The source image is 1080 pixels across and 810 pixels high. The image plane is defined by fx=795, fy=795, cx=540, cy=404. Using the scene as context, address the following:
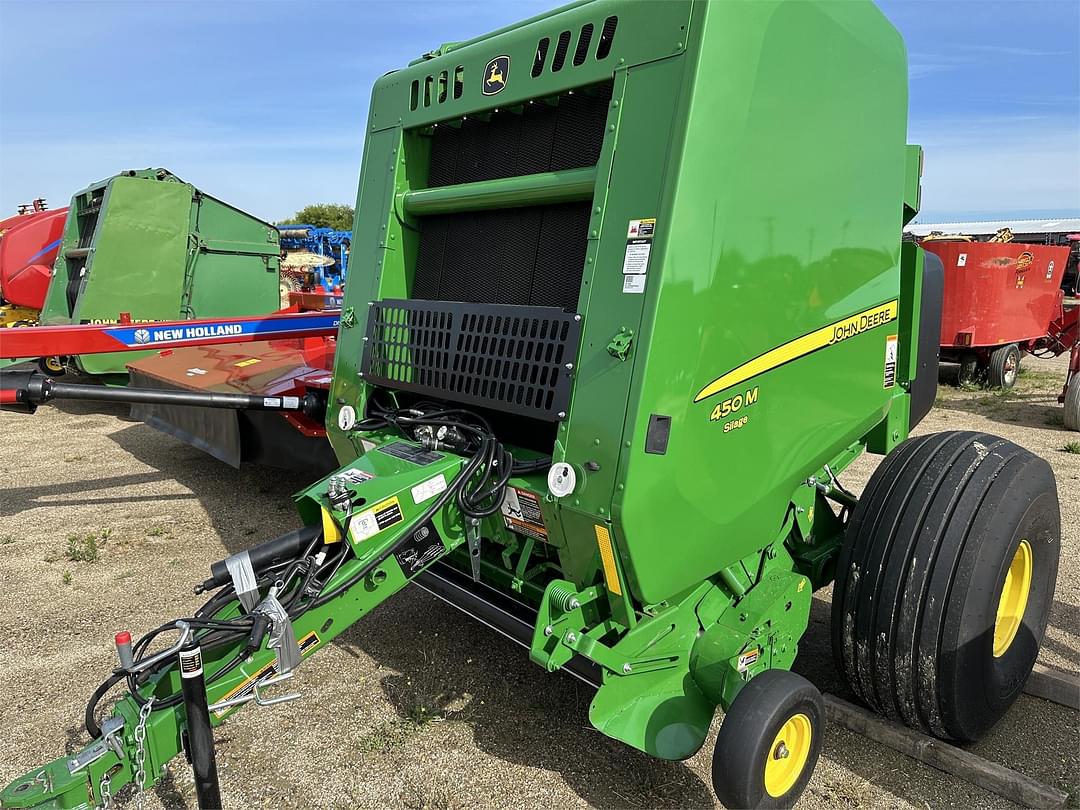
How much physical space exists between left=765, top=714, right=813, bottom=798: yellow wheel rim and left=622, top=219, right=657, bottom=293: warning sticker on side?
1.32 m

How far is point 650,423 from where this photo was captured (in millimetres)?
2152

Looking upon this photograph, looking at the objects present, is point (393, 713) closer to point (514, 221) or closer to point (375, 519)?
A: point (375, 519)

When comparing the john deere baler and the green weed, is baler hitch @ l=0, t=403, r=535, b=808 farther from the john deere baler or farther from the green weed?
the green weed

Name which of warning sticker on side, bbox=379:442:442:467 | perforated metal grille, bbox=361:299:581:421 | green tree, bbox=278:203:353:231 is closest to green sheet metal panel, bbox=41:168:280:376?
perforated metal grille, bbox=361:299:581:421

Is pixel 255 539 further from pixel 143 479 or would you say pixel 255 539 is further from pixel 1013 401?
pixel 1013 401

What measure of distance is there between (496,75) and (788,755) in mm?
2347

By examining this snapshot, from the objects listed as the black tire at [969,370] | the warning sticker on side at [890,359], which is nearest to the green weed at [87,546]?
the warning sticker on side at [890,359]

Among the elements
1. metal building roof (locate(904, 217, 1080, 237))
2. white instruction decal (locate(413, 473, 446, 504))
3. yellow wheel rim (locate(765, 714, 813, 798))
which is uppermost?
metal building roof (locate(904, 217, 1080, 237))

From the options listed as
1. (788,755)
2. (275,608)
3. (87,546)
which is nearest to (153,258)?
(87,546)

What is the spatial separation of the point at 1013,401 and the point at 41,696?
1039 cm

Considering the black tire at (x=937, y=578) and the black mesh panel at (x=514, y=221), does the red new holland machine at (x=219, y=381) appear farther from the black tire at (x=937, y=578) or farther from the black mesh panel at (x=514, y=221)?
the black tire at (x=937, y=578)

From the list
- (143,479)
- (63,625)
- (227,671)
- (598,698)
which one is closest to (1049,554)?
(598,698)

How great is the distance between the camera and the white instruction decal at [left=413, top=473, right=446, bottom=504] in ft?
7.71

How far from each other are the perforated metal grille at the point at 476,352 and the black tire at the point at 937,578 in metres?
1.24
